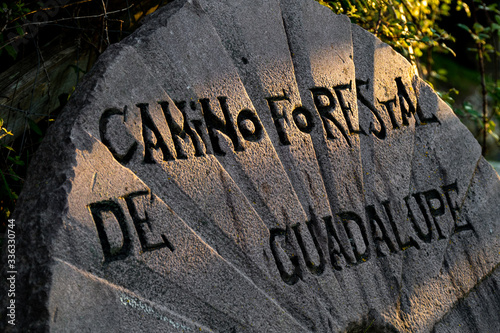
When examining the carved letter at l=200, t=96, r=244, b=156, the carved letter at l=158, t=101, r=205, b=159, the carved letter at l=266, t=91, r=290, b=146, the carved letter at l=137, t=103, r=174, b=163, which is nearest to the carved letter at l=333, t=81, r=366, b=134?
the carved letter at l=266, t=91, r=290, b=146

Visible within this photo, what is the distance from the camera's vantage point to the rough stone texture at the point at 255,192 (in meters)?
1.18

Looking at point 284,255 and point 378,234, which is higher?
point 284,255

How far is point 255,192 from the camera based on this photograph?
1482mm

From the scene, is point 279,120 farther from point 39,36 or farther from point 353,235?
point 39,36

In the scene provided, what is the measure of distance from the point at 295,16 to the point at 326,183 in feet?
1.97

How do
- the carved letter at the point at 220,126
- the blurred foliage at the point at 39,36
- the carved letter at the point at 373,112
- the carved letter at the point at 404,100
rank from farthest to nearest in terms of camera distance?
the carved letter at the point at 404,100 → the carved letter at the point at 373,112 → the blurred foliage at the point at 39,36 → the carved letter at the point at 220,126

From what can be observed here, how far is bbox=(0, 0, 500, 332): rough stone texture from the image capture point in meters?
1.18

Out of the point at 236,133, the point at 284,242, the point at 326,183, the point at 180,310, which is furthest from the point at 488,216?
the point at 180,310

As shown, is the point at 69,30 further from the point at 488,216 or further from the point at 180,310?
the point at 488,216

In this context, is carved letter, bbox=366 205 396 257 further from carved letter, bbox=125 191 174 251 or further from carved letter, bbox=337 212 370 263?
carved letter, bbox=125 191 174 251

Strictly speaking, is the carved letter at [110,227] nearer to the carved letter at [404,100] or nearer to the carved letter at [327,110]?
the carved letter at [327,110]

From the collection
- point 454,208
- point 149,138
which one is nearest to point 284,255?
point 149,138

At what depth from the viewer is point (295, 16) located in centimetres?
171

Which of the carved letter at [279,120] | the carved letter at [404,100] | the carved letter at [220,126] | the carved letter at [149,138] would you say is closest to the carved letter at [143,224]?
the carved letter at [149,138]
